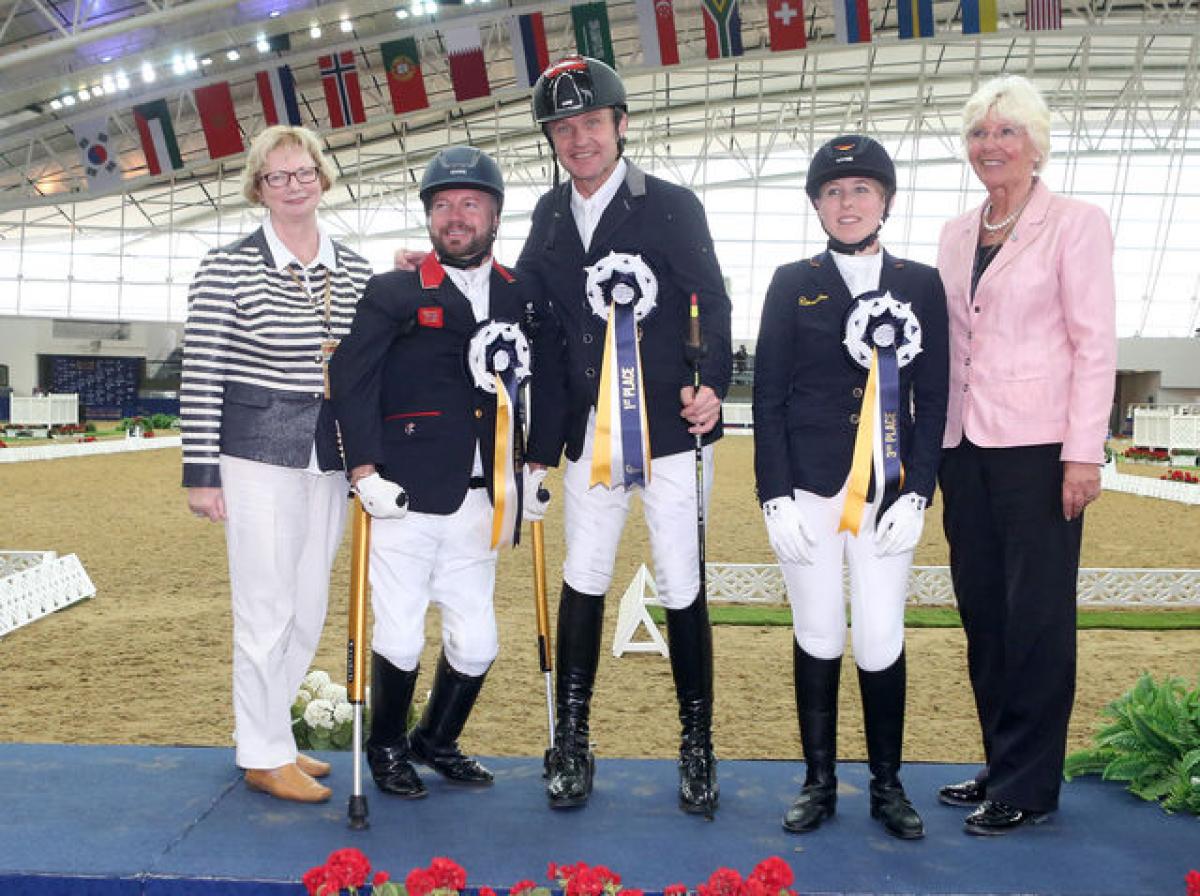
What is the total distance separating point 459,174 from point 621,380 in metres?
0.59

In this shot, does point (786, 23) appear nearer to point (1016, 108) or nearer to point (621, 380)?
point (1016, 108)

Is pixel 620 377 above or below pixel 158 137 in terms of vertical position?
below

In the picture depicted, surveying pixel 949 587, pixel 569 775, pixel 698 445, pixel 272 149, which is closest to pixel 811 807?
pixel 569 775

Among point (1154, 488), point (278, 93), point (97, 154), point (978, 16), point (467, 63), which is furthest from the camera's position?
point (97, 154)

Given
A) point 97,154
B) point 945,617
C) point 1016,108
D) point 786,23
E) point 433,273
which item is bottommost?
point 945,617

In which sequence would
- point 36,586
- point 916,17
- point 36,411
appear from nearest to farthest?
point 36,586
point 916,17
point 36,411

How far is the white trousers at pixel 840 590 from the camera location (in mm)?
2340

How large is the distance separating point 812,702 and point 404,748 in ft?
3.01

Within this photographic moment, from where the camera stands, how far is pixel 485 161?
8.40 ft

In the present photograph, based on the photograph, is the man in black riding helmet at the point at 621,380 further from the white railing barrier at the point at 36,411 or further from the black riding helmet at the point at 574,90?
the white railing barrier at the point at 36,411

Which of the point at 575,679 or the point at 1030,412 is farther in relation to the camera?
the point at 575,679

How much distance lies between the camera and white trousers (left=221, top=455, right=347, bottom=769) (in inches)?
99.4

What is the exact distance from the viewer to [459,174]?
98.5 inches

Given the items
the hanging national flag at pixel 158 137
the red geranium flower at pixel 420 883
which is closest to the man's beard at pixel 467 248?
the red geranium flower at pixel 420 883
